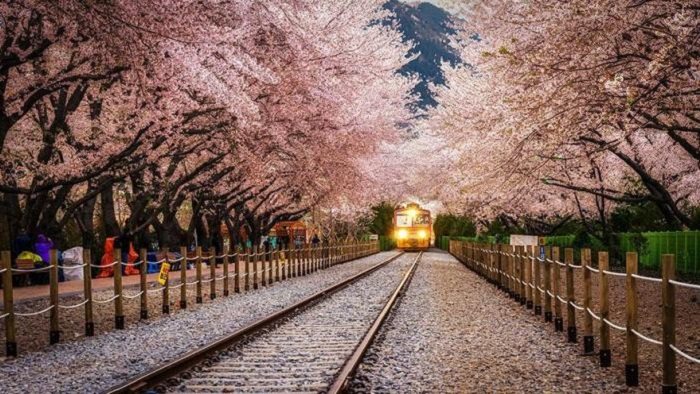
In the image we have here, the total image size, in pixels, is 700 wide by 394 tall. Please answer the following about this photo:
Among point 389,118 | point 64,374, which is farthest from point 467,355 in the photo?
point 389,118

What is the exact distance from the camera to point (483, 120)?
1445cm

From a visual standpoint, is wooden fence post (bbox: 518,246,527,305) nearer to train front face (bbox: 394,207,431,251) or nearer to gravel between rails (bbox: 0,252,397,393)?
gravel between rails (bbox: 0,252,397,393)

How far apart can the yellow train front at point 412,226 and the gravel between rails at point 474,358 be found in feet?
155

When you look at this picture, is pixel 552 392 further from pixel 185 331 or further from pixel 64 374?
pixel 185 331

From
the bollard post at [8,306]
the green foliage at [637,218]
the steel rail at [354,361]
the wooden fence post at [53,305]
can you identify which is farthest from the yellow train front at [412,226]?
the bollard post at [8,306]

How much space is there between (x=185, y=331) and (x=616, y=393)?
7040 millimetres

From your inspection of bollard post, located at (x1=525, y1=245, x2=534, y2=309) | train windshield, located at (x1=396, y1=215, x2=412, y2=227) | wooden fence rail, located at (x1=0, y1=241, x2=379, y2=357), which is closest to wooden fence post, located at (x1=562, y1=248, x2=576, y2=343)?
bollard post, located at (x1=525, y1=245, x2=534, y2=309)

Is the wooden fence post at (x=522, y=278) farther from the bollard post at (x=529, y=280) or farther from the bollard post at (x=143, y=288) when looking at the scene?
the bollard post at (x=143, y=288)

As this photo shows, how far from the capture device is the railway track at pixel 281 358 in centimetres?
705

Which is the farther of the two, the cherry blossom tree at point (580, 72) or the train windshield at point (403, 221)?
the train windshield at point (403, 221)

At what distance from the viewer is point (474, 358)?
29.6 ft

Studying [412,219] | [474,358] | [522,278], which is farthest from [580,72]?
[412,219]

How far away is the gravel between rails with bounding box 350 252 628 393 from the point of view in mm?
7383

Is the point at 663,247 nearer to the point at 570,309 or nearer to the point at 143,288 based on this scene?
the point at 570,309
